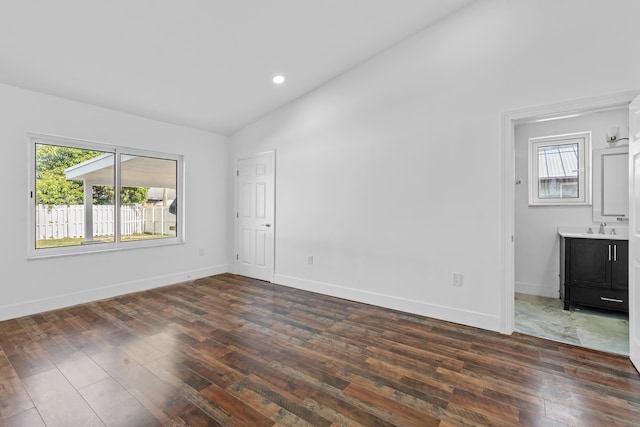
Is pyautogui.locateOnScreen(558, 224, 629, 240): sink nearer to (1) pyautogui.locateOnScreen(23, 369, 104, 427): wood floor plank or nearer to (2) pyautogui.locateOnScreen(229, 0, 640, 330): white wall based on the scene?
(2) pyautogui.locateOnScreen(229, 0, 640, 330): white wall

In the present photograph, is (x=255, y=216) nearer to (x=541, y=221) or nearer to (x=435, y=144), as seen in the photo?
(x=435, y=144)

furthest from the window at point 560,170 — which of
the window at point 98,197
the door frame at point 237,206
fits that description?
the window at point 98,197

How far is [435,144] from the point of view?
3410 mm

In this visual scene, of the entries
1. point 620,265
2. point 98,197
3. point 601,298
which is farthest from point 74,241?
point 620,265

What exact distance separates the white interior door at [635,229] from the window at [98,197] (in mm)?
5314

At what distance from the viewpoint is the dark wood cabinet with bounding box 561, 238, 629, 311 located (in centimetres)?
337

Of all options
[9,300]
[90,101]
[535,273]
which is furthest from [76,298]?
[535,273]

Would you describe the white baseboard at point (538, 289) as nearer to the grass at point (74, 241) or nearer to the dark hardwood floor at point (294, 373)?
the dark hardwood floor at point (294, 373)

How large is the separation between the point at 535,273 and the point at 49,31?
6.01 meters

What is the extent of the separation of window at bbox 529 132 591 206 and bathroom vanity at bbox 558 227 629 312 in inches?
29.8

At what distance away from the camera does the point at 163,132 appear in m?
4.71

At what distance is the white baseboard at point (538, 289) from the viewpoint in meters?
4.18

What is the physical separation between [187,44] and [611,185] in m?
5.07

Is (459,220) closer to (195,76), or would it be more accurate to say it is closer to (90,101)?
(195,76)
